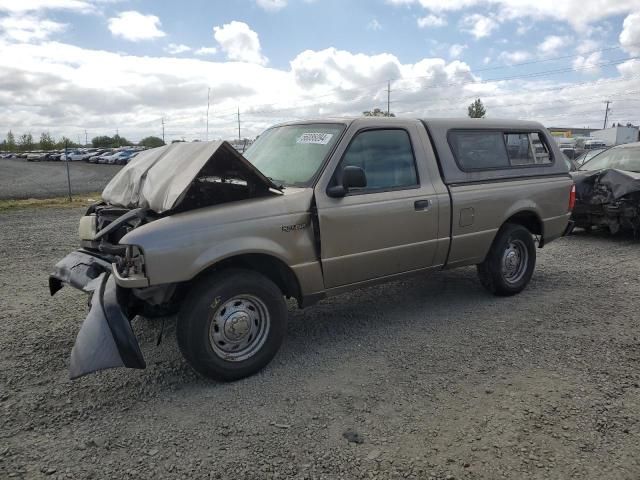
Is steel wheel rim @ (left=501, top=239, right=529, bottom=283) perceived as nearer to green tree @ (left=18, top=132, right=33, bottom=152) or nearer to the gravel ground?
the gravel ground

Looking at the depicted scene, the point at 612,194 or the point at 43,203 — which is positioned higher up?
the point at 612,194

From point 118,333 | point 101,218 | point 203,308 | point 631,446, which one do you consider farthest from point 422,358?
point 101,218

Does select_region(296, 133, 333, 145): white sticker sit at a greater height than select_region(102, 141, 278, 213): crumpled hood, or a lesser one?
greater

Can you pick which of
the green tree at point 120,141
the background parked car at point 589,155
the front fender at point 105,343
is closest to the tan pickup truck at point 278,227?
the front fender at point 105,343

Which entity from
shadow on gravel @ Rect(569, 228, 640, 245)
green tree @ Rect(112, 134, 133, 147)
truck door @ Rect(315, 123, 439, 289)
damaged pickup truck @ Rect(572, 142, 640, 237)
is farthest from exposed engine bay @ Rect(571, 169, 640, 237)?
green tree @ Rect(112, 134, 133, 147)

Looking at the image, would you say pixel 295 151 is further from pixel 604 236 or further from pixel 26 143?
pixel 26 143

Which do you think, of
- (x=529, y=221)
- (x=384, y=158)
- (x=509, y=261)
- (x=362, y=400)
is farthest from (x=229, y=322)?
(x=529, y=221)

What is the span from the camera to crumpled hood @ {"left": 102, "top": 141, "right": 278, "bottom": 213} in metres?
3.62

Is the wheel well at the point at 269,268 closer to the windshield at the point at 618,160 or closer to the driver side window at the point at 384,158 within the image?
the driver side window at the point at 384,158

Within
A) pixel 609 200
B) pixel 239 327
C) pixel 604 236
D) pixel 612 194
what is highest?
pixel 612 194

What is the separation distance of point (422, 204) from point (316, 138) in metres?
1.15

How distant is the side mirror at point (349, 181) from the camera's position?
3941mm

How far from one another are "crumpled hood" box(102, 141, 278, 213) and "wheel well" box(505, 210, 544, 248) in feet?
10.1

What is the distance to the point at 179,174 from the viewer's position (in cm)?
377
